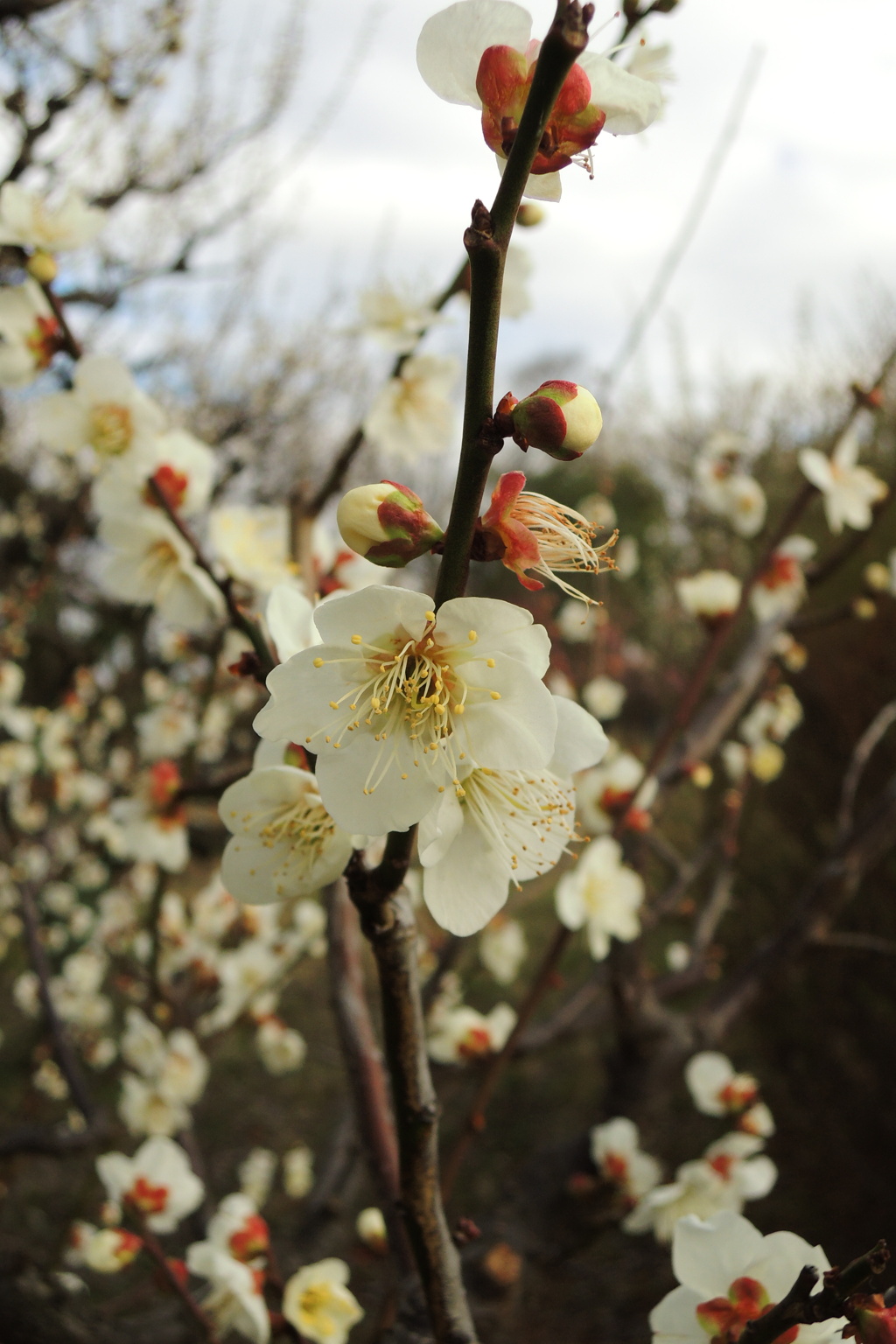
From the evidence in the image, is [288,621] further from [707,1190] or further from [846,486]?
[846,486]

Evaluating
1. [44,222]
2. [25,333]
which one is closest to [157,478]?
[25,333]

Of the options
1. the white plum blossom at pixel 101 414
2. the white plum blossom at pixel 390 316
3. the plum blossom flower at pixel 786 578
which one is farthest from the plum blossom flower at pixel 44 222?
the plum blossom flower at pixel 786 578

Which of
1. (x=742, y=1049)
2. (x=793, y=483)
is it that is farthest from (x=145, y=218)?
(x=742, y=1049)

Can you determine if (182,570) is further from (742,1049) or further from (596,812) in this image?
(742,1049)

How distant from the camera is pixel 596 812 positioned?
1.79 meters

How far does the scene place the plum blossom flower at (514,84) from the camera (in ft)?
1.65

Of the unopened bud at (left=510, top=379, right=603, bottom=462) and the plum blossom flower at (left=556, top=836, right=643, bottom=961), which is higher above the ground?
the unopened bud at (left=510, top=379, right=603, bottom=462)

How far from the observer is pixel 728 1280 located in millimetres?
642

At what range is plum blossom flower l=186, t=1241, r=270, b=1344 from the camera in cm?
95

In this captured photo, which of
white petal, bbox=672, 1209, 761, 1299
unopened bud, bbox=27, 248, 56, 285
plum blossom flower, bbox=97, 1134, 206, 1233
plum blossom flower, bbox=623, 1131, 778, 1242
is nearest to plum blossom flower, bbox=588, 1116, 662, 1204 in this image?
plum blossom flower, bbox=623, 1131, 778, 1242

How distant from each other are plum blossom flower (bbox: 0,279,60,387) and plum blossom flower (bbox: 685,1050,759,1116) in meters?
1.83

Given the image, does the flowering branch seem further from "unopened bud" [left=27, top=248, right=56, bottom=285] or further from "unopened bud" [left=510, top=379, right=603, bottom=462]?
"unopened bud" [left=27, top=248, right=56, bottom=285]

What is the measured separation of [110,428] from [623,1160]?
59.7 inches

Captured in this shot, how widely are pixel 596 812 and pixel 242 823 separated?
125cm
